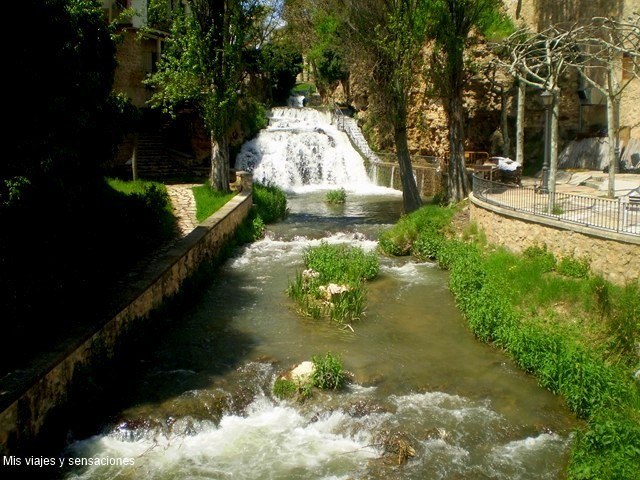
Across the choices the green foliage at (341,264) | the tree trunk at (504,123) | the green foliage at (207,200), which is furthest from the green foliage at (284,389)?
the tree trunk at (504,123)

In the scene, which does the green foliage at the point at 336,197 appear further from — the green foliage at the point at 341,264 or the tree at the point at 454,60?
the green foliage at the point at 341,264

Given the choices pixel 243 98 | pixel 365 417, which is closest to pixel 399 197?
pixel 243 98

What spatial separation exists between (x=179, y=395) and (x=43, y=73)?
205 inches

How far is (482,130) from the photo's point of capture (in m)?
27.2

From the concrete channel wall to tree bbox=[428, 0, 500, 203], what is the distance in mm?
8836

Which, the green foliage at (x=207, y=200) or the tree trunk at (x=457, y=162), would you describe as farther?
the tree trunk at (x=457, y=162)

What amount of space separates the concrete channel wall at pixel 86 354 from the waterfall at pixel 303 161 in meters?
15.0

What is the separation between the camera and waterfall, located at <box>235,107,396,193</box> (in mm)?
31281

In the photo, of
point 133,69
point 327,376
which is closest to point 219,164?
point 133,69

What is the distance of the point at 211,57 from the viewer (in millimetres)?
→ 20578

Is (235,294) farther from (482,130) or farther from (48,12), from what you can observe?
(482,130)

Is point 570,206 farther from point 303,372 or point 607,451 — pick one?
point 303,372

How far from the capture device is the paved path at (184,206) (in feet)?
58.4

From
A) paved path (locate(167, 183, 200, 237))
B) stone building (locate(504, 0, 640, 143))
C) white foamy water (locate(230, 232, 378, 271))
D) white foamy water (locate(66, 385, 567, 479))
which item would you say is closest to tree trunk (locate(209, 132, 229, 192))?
paved path (locate(167, 183, 200, 237))
